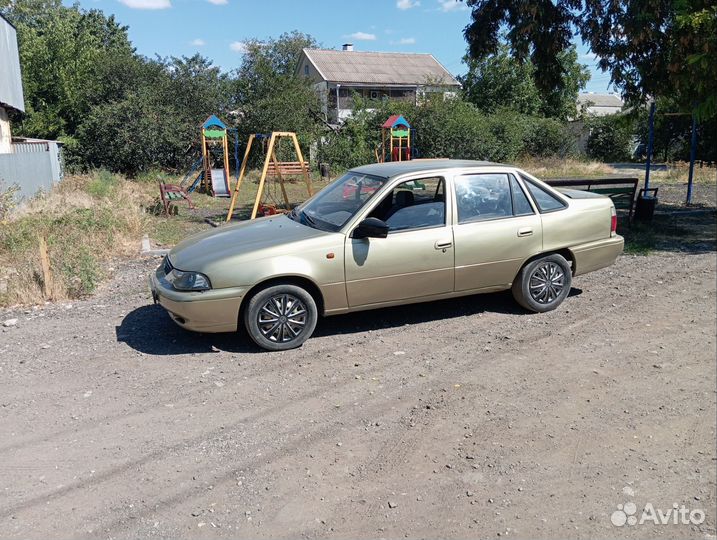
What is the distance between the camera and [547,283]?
673 centimetres

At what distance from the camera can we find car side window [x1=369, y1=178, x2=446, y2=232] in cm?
617

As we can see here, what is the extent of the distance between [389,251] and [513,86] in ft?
131

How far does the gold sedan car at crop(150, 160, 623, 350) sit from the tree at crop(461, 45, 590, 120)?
36.1 metres

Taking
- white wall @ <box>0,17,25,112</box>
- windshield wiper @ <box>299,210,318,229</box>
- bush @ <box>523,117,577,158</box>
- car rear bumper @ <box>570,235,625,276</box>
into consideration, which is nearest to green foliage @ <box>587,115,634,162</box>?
bush @ <box>523,117,577,158</box>

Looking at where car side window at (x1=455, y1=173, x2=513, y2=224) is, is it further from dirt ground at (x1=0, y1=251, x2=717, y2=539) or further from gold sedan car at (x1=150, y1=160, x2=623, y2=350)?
dirt ground at (x1=0, y1=251, x2=717, y2=539)

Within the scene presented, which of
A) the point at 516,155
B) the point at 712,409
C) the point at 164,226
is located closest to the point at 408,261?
the point at 712,409

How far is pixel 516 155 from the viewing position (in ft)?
109

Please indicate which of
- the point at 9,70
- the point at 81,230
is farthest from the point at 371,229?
the point at 9,70

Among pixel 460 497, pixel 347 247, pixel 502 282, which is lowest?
pixel 460 497

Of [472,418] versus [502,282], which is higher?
[502,282]

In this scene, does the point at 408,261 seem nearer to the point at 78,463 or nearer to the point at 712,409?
the point at 712,409

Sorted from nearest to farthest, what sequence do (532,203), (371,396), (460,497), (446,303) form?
(460,497), (371,396), (532,203), (446,303)

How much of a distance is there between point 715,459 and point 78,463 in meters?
3.90

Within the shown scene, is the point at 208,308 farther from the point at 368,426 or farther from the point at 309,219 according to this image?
the point at 368,426
